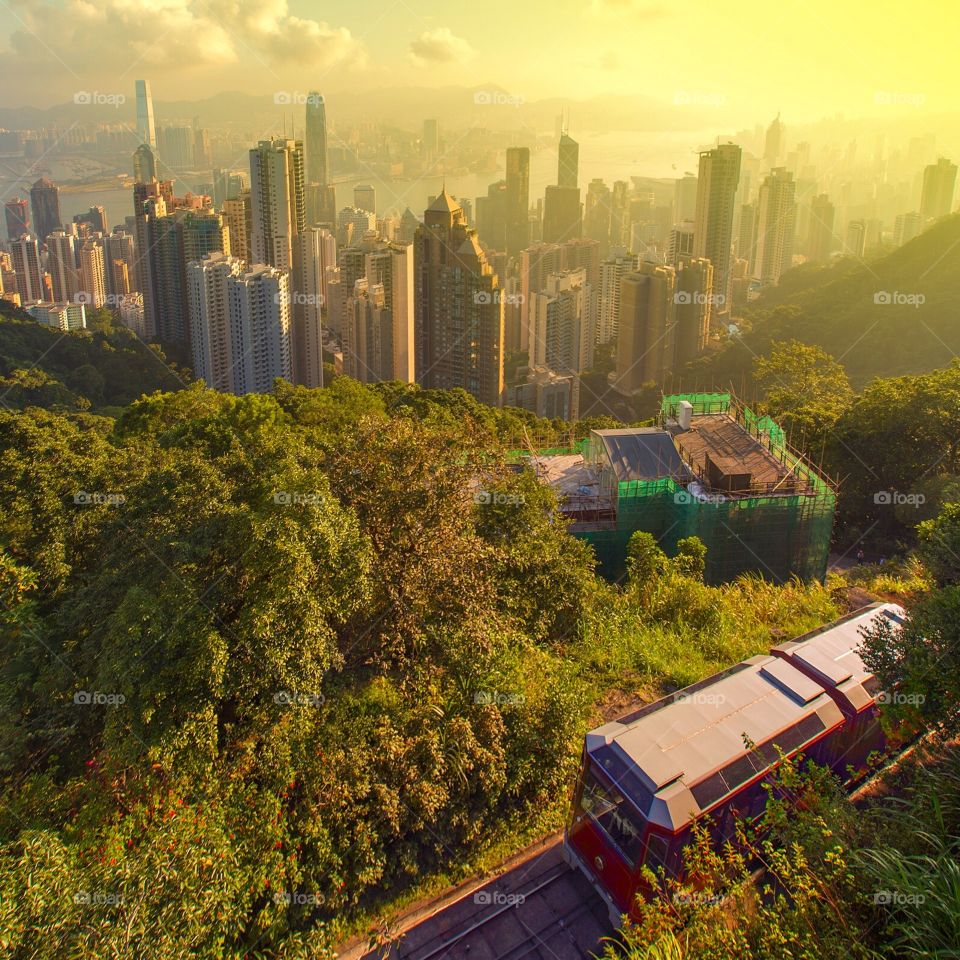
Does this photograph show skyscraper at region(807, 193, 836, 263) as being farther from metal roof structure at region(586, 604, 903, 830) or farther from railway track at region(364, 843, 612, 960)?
railway track at region(364, 843, 612, 960)

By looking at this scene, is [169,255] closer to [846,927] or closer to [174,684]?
[174,684]

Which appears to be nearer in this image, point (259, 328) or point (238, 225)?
point (259, 328)

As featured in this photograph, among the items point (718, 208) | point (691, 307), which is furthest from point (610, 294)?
point (718, 208)

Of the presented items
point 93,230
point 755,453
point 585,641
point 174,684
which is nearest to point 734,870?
point 585,641

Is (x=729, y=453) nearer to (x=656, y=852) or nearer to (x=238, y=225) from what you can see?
(x=656, y=852)

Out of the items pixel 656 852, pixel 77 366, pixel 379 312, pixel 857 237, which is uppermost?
pixel 857 237

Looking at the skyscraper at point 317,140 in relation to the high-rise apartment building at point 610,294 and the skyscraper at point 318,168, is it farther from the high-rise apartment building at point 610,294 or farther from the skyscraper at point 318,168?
the high-rise apartment building at point 610,294
